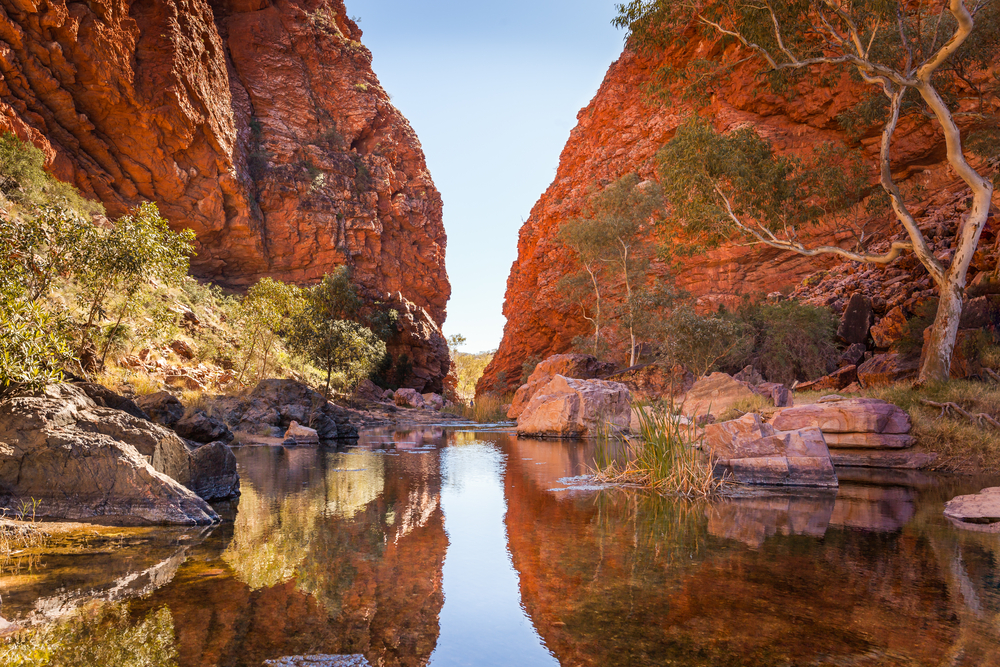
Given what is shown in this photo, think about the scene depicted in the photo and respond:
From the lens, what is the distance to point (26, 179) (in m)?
21.3

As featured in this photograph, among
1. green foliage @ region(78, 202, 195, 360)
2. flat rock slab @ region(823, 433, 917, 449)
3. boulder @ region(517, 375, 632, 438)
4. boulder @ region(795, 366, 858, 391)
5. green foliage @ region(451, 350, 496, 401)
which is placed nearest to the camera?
flat rock slab @ region(823, 433, 917, 449)

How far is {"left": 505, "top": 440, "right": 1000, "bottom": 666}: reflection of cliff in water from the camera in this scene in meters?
1.95

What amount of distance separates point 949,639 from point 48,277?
899 centimetres

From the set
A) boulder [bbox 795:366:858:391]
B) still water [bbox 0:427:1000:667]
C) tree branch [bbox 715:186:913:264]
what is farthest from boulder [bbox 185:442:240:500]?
boulder [bbox 795:366:858:391]

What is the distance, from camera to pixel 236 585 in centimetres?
259

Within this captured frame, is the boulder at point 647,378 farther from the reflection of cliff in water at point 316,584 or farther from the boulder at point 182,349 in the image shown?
the reflection of cliff in water at point 316,584

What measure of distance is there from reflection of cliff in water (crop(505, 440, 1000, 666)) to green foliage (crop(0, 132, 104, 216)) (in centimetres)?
2326

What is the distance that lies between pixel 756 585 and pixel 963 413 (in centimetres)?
789

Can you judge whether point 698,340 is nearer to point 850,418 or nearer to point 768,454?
point 850,418

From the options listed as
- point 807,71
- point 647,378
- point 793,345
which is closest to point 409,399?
point 647,378

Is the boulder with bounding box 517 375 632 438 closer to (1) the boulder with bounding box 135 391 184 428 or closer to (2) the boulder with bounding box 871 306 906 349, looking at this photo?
(2) the boulder with bounding box 871 306 906 349

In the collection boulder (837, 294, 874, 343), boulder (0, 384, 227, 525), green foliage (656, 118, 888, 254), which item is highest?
green foliage (656, 118, 888, 254)

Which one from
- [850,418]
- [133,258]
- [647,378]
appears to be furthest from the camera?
[647,378]

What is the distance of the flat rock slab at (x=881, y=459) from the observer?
765 centimetres
